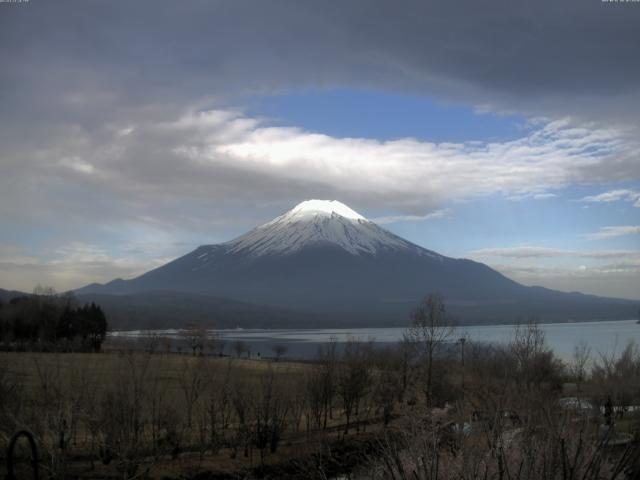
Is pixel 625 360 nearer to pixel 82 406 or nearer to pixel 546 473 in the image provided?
pixel 82 406

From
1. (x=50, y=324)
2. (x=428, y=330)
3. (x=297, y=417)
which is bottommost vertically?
(x=297, y=417)

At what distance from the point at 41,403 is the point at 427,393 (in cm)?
2552

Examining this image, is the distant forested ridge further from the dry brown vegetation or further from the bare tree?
the bare tree

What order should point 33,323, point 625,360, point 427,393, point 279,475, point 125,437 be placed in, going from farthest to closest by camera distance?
point 33,323 < point 427,393 < point 625,360 < point 279,475 < point 125,437

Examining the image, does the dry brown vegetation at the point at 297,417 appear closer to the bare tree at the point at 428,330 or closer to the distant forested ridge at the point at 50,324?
the bare tree at the point at 428,330

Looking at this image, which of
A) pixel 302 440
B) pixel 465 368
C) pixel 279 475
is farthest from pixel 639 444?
pixel 465 368

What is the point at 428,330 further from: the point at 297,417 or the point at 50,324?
the point at 50,324

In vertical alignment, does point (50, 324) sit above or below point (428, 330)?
below

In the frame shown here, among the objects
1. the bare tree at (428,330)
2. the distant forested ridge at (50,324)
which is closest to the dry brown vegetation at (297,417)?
the bare tree at (428,330)

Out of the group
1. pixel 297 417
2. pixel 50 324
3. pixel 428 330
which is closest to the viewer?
pixel 297 417

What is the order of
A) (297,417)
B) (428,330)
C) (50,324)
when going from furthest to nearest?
(50,324) → (428,330) → (297,417)

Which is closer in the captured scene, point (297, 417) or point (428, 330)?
point (297, 417)

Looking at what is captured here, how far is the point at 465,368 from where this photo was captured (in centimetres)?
5338

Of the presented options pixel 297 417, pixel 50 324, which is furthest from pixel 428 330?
pixel 50 324
